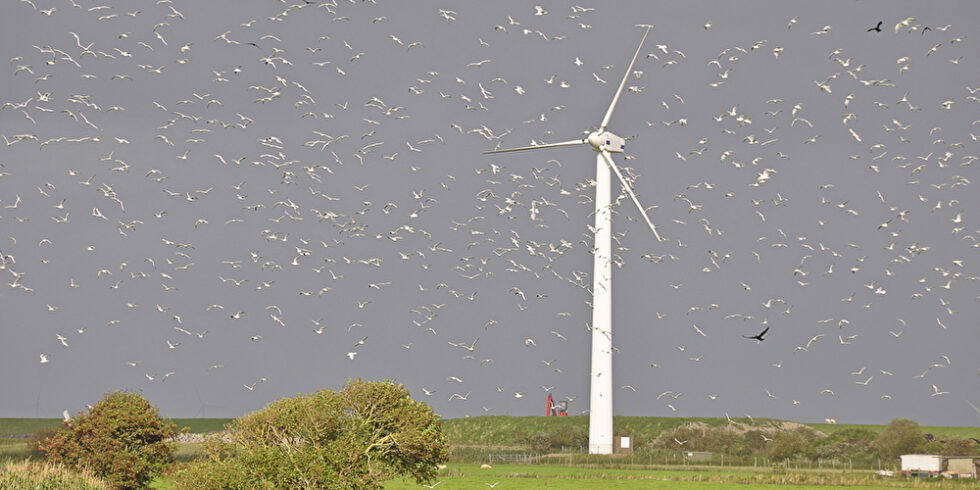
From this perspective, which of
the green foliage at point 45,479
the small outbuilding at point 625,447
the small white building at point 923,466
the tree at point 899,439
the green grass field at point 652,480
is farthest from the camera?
the tree at point 899,439

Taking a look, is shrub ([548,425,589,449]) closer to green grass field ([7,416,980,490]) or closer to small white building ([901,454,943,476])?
green grass field ([7,416,980,490])

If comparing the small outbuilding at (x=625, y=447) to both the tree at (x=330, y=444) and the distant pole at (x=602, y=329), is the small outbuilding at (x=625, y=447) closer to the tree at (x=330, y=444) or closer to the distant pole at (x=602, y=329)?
the distant pole at (x=602, y=329)

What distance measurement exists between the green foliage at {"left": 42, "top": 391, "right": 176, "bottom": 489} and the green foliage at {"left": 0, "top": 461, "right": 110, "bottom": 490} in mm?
2628

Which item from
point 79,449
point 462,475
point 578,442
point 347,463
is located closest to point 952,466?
point 462,475

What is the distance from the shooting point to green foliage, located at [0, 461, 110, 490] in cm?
7125

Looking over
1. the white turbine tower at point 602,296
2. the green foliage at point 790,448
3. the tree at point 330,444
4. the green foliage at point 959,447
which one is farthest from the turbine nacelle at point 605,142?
the tree at point 330,444

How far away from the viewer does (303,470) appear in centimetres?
6438

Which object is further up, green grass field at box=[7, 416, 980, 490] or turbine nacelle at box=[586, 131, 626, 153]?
turbine nacelle at box=[586, 131, 626, 153]

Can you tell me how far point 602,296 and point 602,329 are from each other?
156 inches

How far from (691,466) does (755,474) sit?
2023 centimetres

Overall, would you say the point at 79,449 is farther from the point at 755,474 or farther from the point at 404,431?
the point at 755,474

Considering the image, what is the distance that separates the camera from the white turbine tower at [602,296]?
138 metres

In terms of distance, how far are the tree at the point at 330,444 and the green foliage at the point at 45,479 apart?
9.40 metres

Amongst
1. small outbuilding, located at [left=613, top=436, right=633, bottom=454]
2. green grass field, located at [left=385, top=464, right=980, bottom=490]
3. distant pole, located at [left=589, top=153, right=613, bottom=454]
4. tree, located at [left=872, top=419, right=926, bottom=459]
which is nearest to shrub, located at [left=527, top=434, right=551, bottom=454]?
small outbuilding, located at [left=613, top=436, right=633, bottom=454]
